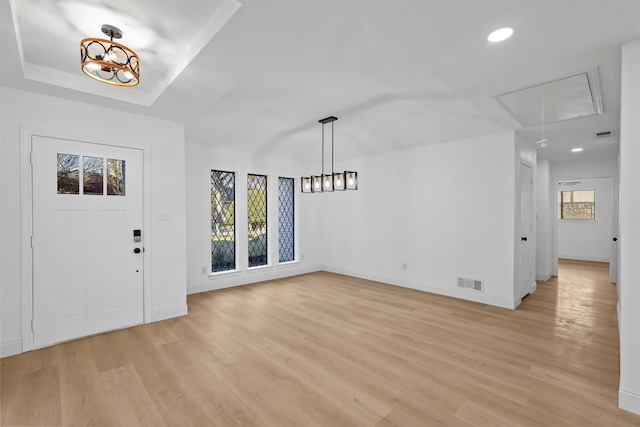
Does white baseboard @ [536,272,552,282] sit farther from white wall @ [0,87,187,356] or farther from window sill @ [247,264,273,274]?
white wall @ [0,87,187,356]

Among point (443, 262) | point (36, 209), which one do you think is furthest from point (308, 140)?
point (36, 209)

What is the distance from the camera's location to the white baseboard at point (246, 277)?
5246mm

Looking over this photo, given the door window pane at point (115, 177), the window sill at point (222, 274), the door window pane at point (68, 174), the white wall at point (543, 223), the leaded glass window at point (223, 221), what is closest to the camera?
the door window pane at point (68, 174)

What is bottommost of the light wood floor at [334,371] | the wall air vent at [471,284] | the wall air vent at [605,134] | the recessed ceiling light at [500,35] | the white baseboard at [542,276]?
the light wood floor at [334,371]

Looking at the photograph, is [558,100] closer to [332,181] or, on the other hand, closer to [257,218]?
[332,181]

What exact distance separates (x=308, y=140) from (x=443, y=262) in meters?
3.30

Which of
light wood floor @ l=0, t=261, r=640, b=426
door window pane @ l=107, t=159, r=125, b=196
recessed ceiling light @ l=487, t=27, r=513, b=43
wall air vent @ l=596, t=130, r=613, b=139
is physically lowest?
light wood floor @ l=0, t=261, r=640, b=426

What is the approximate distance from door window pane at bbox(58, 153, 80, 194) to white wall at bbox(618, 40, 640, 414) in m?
5.18

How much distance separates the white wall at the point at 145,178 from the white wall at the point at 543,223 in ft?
23.0

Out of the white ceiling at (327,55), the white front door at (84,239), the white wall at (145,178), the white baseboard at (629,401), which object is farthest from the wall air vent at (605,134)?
the white front door at (84,239)

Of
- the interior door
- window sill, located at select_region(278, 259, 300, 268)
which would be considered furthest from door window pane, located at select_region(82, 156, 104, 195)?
the interior door

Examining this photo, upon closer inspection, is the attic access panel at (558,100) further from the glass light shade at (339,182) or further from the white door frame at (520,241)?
the glass light shade at (339,182)

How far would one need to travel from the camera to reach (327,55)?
2.67 m

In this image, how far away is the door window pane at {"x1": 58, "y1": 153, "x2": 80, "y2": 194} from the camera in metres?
3.21
